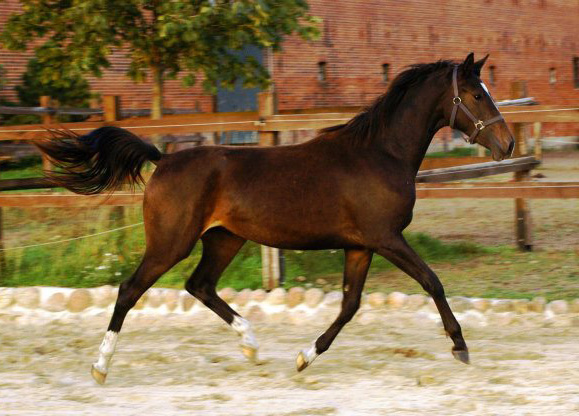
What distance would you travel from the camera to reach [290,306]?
7.27 meters

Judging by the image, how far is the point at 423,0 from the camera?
28.2 metres

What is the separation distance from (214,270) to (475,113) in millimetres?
1984

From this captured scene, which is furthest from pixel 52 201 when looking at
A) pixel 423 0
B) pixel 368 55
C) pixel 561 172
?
pixel 423 0

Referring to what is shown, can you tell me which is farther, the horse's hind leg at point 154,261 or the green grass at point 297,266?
the green grass at point 297,266

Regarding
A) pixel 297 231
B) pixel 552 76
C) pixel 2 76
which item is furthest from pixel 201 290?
pixel 552 76

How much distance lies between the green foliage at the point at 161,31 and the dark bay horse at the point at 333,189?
4283mm

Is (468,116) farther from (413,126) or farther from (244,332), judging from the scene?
(244,332)

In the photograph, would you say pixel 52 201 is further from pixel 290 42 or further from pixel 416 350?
pixel 290 42

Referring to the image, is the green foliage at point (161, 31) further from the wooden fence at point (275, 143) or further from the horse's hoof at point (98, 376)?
the horse's hoof at point (98, 376)

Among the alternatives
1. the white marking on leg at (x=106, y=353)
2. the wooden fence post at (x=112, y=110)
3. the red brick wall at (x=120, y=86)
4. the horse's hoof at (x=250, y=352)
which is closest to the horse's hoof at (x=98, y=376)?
the white marking on leg at (x=106, y=353)

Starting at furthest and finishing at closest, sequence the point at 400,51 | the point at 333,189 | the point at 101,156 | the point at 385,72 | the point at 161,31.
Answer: the point at 400,51, the point at 385,72, the point at 161,31, the point at 101,156, the point at 333,189

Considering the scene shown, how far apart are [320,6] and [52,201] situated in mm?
17420

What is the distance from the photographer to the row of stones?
6.84 m

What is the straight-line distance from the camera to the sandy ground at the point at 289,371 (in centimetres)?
462
